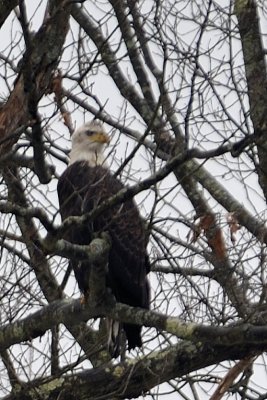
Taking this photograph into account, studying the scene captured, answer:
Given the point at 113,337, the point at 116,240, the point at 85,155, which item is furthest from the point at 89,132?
the point at 113,337

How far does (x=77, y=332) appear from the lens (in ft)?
25.3

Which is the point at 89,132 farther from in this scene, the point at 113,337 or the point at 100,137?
the point at 113,337

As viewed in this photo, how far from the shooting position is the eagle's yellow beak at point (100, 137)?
784 cm

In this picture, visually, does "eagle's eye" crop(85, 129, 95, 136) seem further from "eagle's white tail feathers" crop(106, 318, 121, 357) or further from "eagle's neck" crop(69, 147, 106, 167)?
"eagle's white tail feathers" crop(106, 318, 121, 357)

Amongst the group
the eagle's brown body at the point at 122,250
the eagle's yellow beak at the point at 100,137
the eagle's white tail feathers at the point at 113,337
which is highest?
the eagle's yellow beak at the point at 100,137

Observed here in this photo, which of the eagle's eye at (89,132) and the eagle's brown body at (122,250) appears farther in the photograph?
the eagle's eye at (89,132)

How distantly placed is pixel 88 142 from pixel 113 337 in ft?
5.35

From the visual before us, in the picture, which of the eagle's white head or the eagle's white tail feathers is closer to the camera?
the eagle's white tail feathers

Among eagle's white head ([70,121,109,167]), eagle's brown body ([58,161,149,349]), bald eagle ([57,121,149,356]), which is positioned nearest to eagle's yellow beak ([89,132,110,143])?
eagle's white head ([70,121,109,167])

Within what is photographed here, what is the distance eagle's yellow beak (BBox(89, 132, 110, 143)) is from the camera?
7.84 meters

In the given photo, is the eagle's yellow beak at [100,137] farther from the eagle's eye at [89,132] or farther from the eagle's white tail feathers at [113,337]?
the eagle's white tail feathers at [113,337]

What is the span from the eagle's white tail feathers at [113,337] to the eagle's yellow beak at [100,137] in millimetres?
1538

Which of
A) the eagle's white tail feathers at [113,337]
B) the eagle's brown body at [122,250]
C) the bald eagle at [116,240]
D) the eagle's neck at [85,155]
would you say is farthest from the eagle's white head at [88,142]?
the eagle's white tail feathers at [113,337]

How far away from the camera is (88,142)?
25.7 ft
